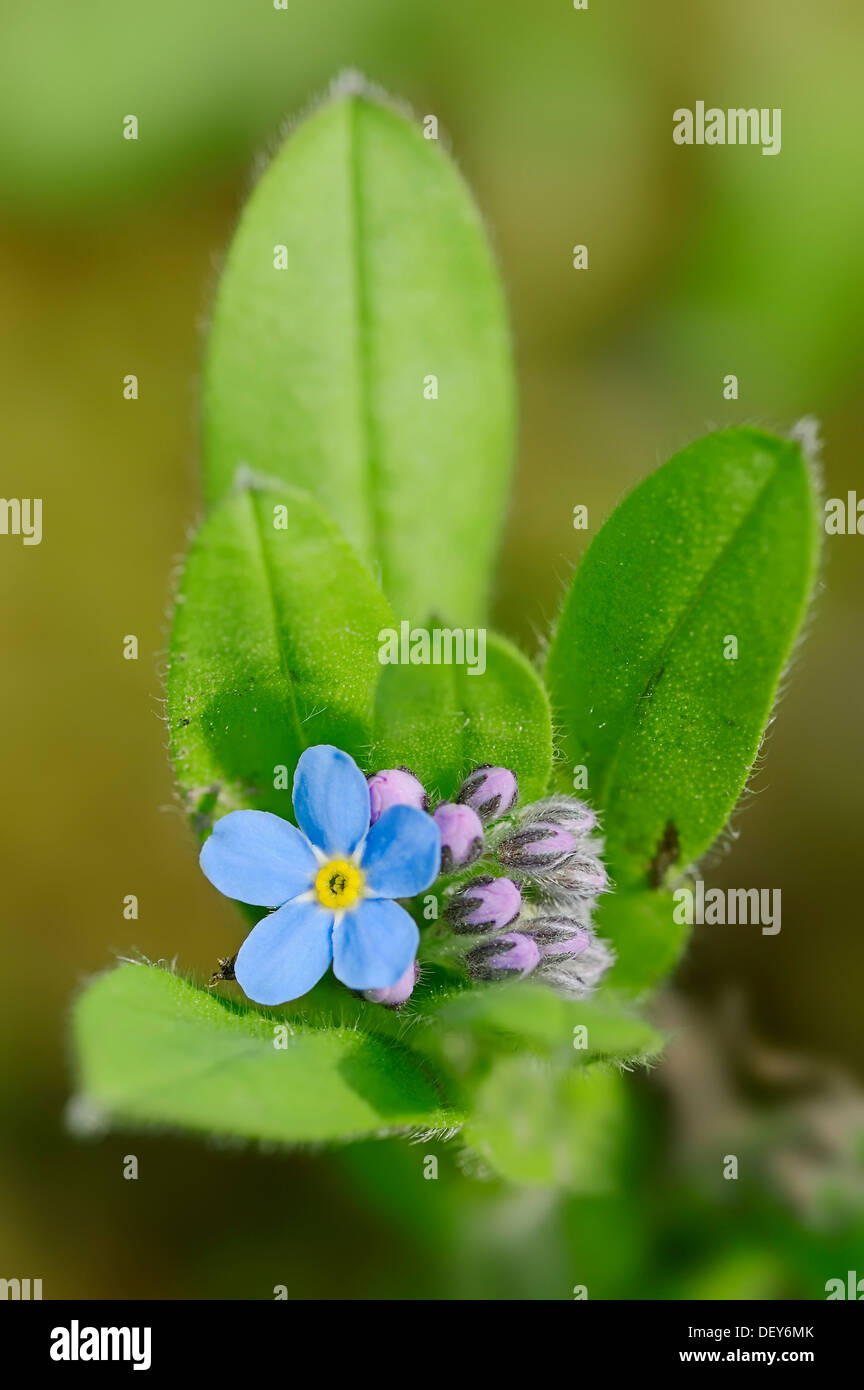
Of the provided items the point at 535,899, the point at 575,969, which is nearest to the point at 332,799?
the point at 535,899

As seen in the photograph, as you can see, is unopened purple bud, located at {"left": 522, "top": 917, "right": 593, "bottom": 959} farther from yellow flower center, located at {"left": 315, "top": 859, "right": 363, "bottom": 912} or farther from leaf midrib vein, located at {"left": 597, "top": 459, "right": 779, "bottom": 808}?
leaf midrib vein, located at {"left": 597, "top": 459, "right": 779, "bottom": 808}

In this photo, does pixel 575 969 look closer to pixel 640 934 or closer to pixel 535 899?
pixel 535 899

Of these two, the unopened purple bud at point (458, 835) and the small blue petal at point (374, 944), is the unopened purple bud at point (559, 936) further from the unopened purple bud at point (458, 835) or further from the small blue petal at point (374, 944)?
the small blue petal at point (374, 944)

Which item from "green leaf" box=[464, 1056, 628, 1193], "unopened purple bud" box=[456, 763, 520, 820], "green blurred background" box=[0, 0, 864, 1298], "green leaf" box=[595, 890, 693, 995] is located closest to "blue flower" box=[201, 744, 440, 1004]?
"unopened purple bud" box=[456, 763, 520, 820]

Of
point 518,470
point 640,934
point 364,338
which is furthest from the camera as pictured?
point 518,470

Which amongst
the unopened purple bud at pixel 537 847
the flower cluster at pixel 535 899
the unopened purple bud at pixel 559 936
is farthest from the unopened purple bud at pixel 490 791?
the unopened purple bud at pixel 559 936
